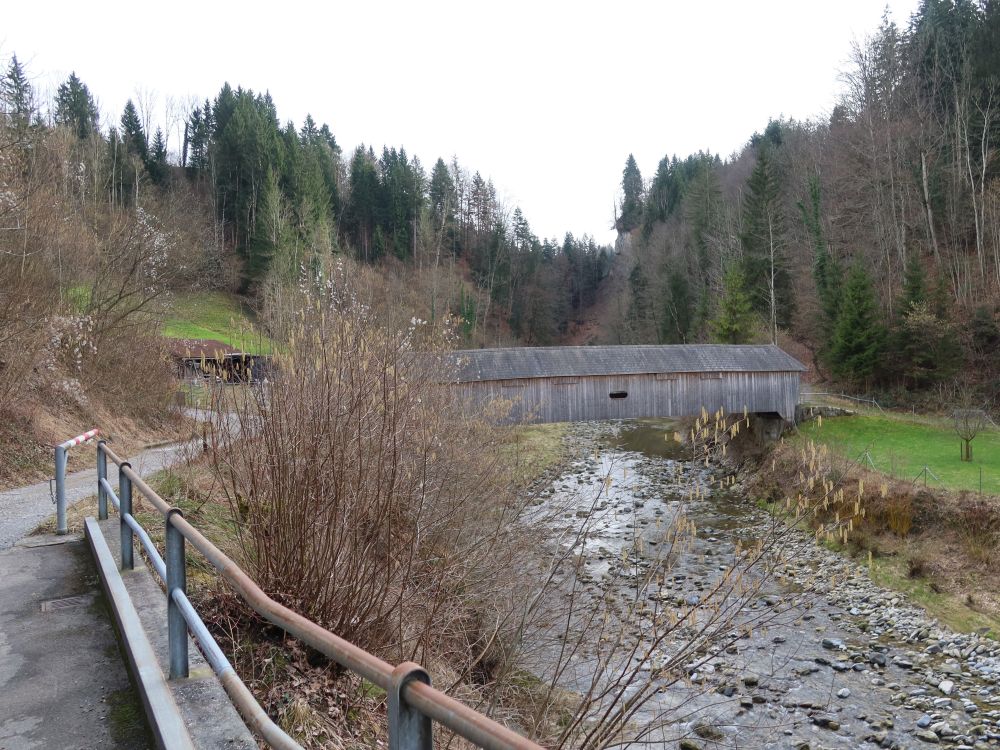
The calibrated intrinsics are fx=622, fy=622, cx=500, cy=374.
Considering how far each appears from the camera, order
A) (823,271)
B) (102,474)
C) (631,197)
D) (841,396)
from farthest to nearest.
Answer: (631,197), (823,271), (841,396), (102,474)

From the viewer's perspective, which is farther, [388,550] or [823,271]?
[823,271]

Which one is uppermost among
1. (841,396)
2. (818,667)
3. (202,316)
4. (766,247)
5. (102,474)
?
(766,247)

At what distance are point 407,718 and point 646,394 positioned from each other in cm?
1831

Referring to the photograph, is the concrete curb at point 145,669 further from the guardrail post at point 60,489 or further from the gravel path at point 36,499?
the guardrail post at point 60,489

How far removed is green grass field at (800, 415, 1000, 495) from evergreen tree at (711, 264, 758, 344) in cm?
1024

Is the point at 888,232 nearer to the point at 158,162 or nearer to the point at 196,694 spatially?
the point at 196,694

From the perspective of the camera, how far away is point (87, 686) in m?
2.93

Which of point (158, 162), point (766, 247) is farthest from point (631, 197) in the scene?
point (158, 162)

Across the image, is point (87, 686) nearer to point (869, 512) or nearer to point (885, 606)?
point (885, 606)

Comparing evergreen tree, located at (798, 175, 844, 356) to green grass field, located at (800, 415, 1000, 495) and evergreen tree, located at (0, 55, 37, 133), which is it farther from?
evergreen tree, located at (0, 55, 37, 133)

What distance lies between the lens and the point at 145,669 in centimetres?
268

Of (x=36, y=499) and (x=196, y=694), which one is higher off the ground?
(x=196, y=694)

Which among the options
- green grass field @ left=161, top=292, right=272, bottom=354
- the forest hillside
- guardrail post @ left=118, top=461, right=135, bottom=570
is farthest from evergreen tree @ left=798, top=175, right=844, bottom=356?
guardrail post @ left=118, top=461, right=135, bottom=570

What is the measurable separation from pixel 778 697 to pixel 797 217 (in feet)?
115
